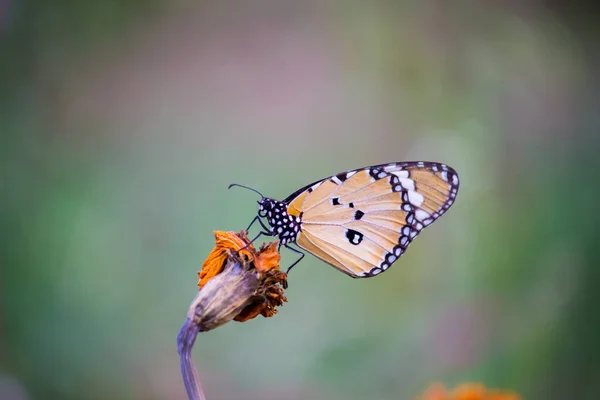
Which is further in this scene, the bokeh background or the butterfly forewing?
the bokeh background

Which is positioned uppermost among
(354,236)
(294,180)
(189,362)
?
(294,180)

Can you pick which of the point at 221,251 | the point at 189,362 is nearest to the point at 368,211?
the point at 221,251

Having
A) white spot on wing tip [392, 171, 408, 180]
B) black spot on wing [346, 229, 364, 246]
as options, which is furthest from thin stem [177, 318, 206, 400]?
white spot on wing tip [392, 171, 408, 180]

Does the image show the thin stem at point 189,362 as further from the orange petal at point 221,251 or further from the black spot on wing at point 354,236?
the black spot on wing at point 354,236

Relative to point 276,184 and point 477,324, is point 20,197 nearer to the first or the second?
point 276,184

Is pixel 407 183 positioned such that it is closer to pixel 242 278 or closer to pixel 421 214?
pixel 421 214

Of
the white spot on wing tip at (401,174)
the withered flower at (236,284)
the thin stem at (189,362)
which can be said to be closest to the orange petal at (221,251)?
the withered flower at (236,284)

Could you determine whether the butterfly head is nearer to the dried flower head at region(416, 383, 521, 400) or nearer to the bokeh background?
the dried flower head at region(416, 383, 521, 400)
